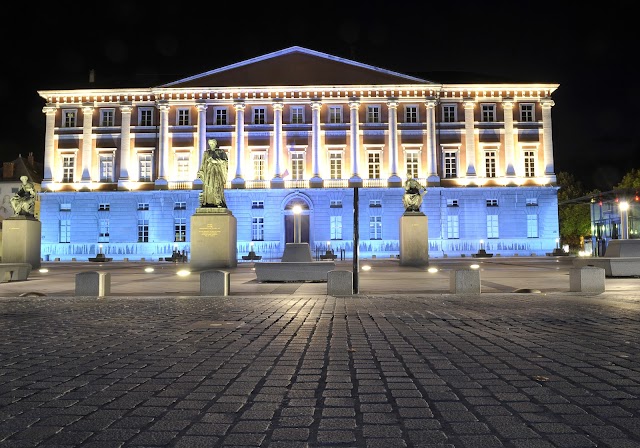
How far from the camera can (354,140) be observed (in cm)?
5256

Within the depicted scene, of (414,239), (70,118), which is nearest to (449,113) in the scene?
(414,239)

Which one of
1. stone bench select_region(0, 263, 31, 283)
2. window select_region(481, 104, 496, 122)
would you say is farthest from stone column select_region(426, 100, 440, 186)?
stone bench select_region(0, 263, 31, 283)

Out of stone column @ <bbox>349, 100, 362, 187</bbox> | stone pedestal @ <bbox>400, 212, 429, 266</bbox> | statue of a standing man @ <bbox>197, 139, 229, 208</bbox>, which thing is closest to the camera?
statue of a standing man @ <bbox>197, 139, 229, 208</bbox>

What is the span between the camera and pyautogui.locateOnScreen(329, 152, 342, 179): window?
173 feet

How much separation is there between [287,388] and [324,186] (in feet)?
154

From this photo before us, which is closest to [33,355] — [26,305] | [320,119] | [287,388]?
[287,388]

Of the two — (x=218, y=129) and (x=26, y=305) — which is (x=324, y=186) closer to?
(x=218, y=129)

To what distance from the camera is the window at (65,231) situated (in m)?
52.7

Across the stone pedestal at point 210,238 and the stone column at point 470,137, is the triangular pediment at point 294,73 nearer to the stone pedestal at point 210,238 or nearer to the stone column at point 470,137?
the stone column at point 470,137

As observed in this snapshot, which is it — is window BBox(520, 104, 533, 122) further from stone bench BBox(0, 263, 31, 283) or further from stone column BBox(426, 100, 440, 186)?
stone bench BBox(0, 263, 31, 283)

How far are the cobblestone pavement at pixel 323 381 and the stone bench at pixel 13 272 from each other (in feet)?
39.3

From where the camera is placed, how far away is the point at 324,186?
170 ft

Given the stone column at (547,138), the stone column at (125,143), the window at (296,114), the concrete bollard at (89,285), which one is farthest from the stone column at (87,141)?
the stone column at (547,138)

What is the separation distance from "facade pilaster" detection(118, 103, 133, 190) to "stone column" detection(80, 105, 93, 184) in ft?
9.66
